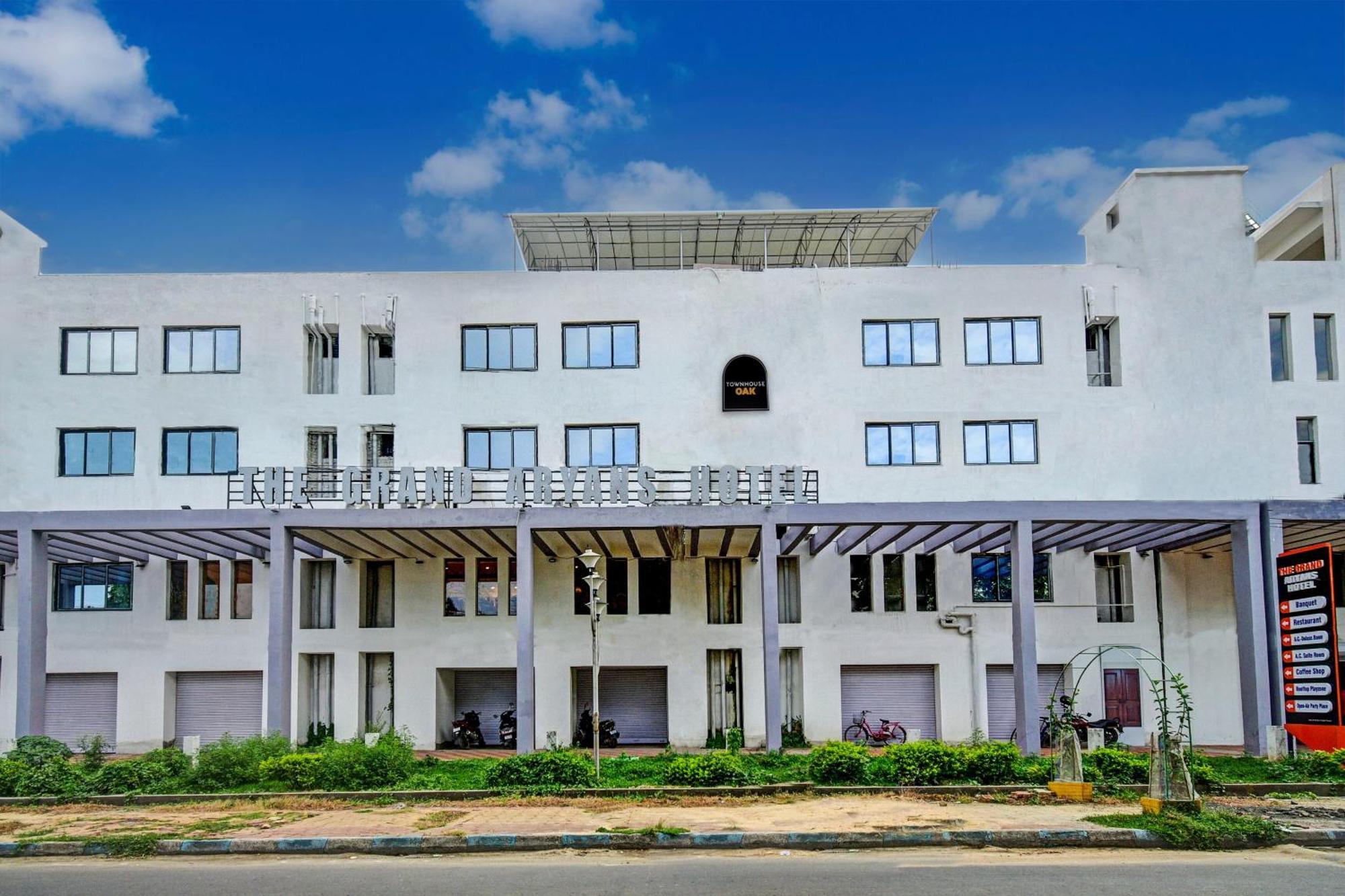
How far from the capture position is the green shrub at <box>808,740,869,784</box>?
21.6 m

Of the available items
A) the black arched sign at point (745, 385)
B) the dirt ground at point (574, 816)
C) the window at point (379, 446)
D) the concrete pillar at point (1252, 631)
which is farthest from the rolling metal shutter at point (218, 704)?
the concrete pillar at point (1252, 631)

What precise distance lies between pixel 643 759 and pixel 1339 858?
46.1ft

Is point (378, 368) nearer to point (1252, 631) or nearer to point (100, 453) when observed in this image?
point (100, 453)

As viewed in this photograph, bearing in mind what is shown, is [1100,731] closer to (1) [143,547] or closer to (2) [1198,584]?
(2) [1198,584]

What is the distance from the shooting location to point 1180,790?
17.9 metres

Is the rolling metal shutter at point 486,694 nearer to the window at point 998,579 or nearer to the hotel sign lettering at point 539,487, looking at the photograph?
the hotel sign lettering at point 539,487

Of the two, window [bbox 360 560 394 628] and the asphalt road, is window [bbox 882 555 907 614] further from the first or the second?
the asphalt road

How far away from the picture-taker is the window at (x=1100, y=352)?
32953 mm

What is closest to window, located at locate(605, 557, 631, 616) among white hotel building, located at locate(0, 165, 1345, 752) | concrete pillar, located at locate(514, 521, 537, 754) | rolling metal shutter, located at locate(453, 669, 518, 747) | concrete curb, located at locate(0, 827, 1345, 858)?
white hotel building, located at locate(0, 165, 1345, 752)

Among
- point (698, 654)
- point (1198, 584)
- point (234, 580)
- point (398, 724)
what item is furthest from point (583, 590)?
point (1198, 584)

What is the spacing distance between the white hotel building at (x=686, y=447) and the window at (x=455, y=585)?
0.08m

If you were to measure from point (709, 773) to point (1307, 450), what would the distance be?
21102mm

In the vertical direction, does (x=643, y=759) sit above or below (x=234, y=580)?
below

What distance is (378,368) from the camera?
110 feet
